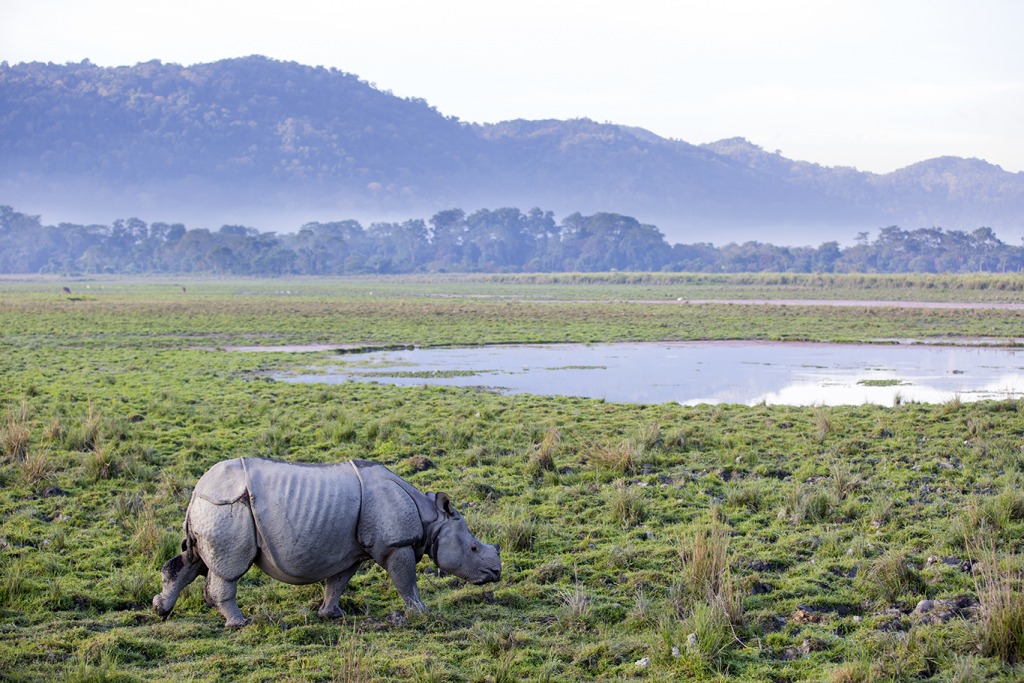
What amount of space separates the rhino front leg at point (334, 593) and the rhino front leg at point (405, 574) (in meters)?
0.34

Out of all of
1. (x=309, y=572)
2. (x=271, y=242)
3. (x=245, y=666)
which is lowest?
(x=245, y=666)

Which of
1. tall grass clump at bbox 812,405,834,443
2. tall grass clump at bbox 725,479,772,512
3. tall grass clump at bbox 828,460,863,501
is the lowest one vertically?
tall grass clump at bbox 725,479,772,512

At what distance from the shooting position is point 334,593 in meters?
6.02

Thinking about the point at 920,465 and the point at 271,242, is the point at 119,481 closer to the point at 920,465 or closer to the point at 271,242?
the point at 920,465

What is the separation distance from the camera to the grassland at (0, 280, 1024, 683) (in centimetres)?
519

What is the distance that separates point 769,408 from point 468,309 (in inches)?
1315

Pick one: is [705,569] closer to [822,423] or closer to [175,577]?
[175,577]

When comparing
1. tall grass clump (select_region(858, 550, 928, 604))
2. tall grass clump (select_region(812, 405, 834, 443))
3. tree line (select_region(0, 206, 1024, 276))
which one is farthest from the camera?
tree line (select_region(0, 206, 1024, 276))

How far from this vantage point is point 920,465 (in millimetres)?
9953

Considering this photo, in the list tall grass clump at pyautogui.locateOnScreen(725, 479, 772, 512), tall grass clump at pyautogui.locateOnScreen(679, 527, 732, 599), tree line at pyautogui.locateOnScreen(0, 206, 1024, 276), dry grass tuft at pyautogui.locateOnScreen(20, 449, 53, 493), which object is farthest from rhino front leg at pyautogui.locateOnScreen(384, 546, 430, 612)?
tree line at pyautogui.locateOnScreen(0, 206, 1024, 276)

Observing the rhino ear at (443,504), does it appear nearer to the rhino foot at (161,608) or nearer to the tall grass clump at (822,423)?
the rhino foot at (161,608)

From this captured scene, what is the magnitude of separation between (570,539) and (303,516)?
10.00 ft

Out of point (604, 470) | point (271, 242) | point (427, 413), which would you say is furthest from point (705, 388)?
point (271, 242)

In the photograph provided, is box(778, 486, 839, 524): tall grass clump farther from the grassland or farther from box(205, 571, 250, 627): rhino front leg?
box(205, 571, 250, 627): rhino front leg
